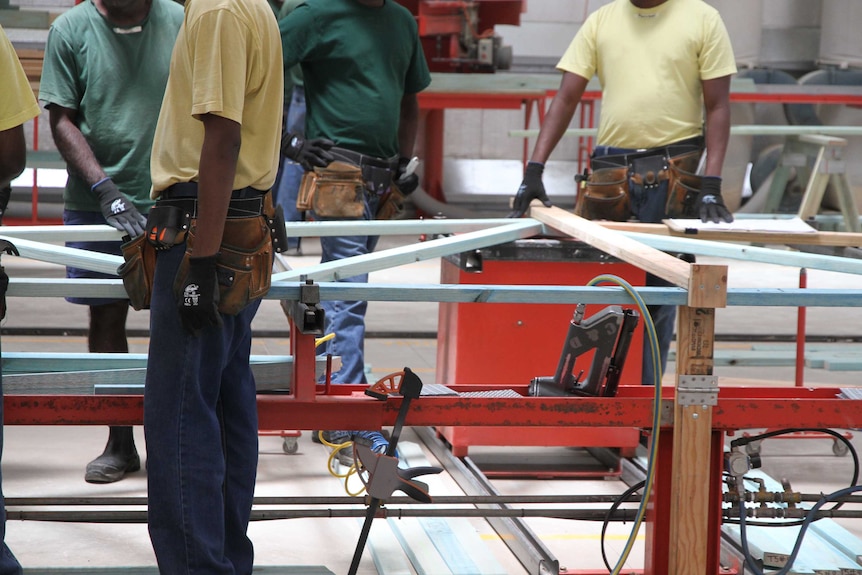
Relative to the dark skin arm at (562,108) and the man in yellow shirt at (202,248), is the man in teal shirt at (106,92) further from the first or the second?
the dark skin arm at (562,108)

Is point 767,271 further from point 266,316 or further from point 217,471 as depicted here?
point 217,471

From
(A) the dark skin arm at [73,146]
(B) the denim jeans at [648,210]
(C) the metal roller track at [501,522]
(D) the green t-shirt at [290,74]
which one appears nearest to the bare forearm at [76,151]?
(A) the dark skin arm at [73,146]

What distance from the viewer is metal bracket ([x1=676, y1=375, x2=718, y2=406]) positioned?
3.16 m

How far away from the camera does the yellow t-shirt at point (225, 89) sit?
2.70 meters

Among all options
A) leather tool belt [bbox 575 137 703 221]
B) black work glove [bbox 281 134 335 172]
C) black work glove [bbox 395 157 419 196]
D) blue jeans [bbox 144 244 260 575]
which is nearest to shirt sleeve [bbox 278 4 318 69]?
black work glove [bbox 281 134 335 172]

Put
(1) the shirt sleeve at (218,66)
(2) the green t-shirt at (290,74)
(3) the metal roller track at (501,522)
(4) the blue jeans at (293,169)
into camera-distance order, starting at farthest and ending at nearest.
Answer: (4) the blue jeans at (293,169)
(2) the green t-shirt at (290,74)
(3) the metal roller track at (501,522)
(1) the shirt sleeve at (218,66)

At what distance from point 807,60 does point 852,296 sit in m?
12.4

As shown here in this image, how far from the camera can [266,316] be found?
8.94 meters

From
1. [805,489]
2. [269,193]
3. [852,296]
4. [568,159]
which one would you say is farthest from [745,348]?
[568,159]

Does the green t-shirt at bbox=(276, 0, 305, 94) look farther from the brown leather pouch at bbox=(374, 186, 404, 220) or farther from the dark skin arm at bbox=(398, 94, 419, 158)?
the brown leather pouch at bbox=(374, 186, 404, 220)

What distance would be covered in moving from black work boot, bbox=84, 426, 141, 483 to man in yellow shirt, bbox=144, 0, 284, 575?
77.9 inches

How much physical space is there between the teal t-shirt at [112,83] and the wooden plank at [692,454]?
2520 millimetres

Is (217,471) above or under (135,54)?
under

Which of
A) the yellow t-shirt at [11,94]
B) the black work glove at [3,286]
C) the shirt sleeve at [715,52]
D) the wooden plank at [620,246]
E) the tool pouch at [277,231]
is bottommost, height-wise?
the black work glove at [3,286]
